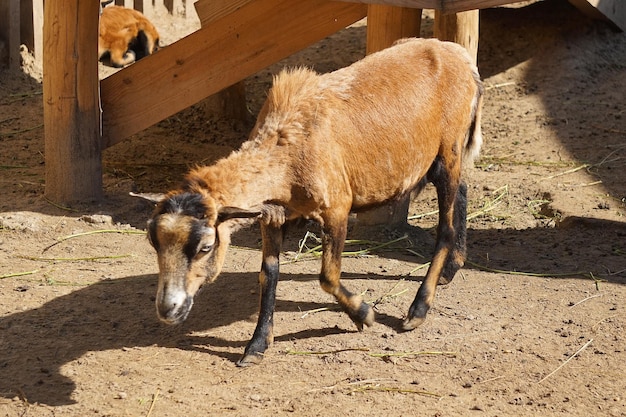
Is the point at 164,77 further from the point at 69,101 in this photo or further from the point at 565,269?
the point at 565,269

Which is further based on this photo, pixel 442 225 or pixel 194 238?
pixel 442 225

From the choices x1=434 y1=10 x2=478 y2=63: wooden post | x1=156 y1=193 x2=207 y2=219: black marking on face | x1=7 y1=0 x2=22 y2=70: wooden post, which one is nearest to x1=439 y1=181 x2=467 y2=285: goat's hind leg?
x1=434 y1=10 x2=478 y2=63: wooden post

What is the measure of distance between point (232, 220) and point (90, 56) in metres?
3.11

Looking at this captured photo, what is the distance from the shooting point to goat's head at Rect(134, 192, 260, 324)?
434 centimetres

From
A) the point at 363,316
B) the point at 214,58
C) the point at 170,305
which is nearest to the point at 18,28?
the point at 214,58

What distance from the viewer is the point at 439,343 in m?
5.35

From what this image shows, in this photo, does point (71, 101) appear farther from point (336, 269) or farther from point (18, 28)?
point (18, 28)

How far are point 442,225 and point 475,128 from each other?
0.72 meters

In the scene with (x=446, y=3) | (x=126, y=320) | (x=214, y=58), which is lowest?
(x=126, y=320)

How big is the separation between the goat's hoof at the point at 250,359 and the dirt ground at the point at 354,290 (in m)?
0.06

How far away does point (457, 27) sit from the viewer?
7.38 meters

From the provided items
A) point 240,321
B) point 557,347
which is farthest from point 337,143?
point 557,347

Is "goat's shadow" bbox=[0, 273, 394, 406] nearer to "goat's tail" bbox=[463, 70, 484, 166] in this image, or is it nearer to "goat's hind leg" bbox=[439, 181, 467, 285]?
"goat's hind leg" bbox=[439, 181, 467, 285]

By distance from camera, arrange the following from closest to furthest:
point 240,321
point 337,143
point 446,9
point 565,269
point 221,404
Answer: point 221,404 < point 337,143 < point 240,321 < point 446,9 < point 565,269
